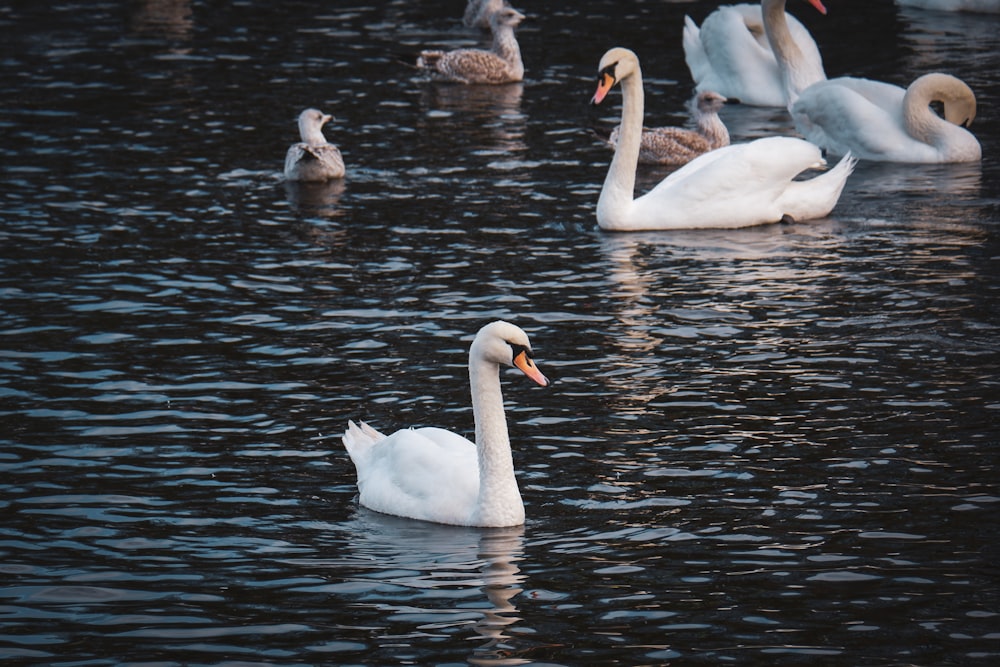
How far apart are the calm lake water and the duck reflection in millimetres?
20

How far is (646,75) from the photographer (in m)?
22.0

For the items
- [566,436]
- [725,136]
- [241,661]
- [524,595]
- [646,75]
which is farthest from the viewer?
[646,75]

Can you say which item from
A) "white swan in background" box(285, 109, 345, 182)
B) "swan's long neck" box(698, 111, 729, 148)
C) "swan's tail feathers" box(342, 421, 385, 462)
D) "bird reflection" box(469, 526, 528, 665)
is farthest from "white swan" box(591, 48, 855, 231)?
"bird reflection" box(469, 526, 528, 665)

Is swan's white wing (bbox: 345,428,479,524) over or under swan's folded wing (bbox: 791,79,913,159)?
under

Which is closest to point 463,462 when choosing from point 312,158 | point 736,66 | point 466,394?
point 466,394

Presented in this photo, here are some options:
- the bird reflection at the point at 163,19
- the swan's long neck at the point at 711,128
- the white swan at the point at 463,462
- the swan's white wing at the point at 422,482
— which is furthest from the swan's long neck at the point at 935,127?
the bird reflection at the point at 163,19

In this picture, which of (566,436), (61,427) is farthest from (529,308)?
(61,427)

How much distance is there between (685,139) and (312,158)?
3713 mm

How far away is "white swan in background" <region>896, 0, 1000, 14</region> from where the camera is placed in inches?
990

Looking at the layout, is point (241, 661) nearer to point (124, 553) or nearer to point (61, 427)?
point (124, 553)

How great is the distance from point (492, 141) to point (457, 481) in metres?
9.94

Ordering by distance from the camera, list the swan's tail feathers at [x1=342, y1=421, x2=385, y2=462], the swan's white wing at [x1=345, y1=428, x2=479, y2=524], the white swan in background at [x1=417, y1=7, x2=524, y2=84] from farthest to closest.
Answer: the white swan in background at [x1=417, y1=7, x2=524, y2=84]
the swan's tail feathers at [x1=342, y1=421, x2=385, y2=462]
the swan's white wing at [x1=345, y1=428, x2=479, y2=524]

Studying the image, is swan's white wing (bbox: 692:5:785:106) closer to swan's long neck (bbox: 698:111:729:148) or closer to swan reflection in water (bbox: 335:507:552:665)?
swan's long neck (bbox: 698:111:729:148)

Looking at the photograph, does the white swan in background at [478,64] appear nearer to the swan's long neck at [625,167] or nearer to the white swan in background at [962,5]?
the swan's long neck at [625,167]
